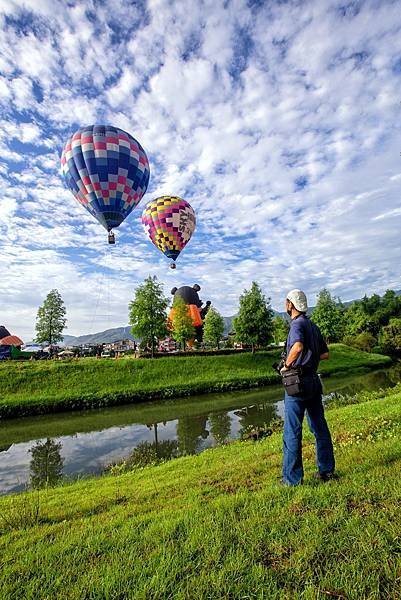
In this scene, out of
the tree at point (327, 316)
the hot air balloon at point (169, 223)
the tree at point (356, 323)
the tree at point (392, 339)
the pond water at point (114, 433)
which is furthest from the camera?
the tree at point (356, 323)

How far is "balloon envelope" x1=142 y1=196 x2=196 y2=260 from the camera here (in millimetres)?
34000

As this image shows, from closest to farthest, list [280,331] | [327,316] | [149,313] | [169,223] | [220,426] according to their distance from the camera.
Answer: [220,426] → [169,223] → [149,313] → [327,316] → [280,331]

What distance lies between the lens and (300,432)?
4.80 metres

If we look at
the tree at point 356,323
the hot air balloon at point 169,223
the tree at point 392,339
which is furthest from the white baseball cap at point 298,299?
the tree at point 356,323

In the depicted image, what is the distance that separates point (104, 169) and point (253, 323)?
27.4 m

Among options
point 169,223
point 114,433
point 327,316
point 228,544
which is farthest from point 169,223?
point 327,316

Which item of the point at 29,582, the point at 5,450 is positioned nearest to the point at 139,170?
the point at 5,450

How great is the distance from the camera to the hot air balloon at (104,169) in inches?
947

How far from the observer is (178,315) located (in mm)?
50906

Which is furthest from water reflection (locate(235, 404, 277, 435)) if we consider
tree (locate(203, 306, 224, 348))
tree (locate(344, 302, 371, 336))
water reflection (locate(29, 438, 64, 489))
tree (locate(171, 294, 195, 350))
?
tree (locate(344, 302, 371, 336))

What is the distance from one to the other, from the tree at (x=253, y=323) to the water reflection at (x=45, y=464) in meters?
29.6

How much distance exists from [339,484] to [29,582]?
3.54 metres

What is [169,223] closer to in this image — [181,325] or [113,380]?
[113,380]

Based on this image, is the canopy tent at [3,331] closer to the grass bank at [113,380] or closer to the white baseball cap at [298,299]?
the grass bank at [113,380]
